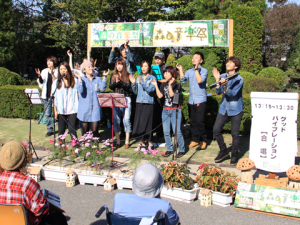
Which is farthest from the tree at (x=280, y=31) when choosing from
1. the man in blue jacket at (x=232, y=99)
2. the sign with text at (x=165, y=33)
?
the man in blue jacket at (x=232, y=99)

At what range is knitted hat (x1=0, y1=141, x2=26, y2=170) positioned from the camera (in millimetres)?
2537

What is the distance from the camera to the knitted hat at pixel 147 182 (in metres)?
2.28

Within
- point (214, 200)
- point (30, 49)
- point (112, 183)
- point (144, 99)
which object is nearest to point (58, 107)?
point (144, 99)

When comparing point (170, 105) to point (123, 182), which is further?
point (170, 105)

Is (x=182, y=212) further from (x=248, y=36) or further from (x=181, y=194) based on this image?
(x=248, y=36)

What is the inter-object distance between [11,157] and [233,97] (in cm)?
393

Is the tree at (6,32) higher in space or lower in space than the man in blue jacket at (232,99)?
higher

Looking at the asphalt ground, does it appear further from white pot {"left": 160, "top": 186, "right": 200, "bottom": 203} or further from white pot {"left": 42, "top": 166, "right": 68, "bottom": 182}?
white pot {"left": 42, "top": 166, "right": 68, "bottom": 182}

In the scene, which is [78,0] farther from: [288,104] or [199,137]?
[288,104]

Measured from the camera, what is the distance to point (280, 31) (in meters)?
17.8

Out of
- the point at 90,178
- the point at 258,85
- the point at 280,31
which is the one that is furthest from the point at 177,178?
the point at 280,31

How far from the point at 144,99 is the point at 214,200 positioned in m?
2.78

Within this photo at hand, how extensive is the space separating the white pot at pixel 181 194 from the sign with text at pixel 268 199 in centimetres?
58

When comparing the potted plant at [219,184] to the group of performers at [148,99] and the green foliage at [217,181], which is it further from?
the group of performers at [148,99]
